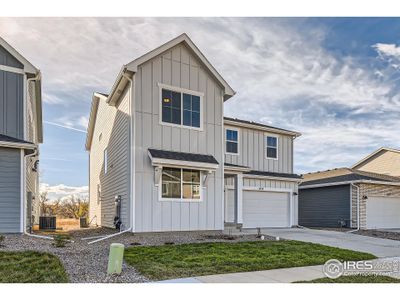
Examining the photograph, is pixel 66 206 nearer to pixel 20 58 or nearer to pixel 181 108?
pixel 20 58

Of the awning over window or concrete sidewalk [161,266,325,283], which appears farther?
the awning over window

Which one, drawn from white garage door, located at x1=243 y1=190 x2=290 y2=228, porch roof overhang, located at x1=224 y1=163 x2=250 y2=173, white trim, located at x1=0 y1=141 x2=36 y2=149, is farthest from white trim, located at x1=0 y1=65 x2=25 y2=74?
white garage door, located at x1=243 y1=190 x2=290 y2=228

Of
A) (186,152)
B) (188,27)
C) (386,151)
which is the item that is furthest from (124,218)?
(386,151)

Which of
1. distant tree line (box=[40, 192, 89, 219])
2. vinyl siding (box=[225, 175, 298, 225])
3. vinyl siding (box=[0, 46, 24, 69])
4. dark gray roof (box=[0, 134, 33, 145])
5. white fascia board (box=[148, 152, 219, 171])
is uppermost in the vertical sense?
vinyl siding (box=[0, 46, 24, 69])

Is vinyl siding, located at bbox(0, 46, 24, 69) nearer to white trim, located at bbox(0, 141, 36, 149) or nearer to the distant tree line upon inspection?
white trim, located at bbox(0, 141, 36, 149)

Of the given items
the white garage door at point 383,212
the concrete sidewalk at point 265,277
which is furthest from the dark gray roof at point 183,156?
the white garage door at point 383,212

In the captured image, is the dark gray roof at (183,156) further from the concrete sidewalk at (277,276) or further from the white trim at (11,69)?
the concrete sidewalk at (277,276)

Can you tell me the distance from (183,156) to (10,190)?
564 centimetres

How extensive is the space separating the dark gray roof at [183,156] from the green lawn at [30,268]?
4983 millimetres

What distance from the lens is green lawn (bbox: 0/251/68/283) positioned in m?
6.08

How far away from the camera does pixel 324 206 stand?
20594mm

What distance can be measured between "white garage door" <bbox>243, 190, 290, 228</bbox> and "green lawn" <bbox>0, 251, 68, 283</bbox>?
33.6 ft

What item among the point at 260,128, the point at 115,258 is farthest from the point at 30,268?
the point at 260,128

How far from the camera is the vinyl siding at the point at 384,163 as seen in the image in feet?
82.3
